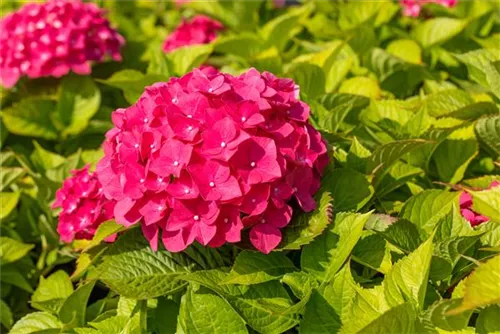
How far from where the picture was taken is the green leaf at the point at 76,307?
2.00 m

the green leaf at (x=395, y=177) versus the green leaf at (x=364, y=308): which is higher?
the green leaf at (x=364, y=308)

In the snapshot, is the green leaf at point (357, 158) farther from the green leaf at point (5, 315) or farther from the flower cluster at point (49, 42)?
the flower cluster at point (49, 42)

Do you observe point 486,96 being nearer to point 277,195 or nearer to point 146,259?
point 277,195

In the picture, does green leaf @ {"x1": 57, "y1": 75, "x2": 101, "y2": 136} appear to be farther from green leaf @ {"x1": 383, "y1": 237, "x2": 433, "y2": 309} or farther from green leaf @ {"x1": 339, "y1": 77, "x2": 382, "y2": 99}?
green leaf @ {"x1": 383, "y1": 237, "x2": 433, "y2": 309}

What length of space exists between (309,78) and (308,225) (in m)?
0.96

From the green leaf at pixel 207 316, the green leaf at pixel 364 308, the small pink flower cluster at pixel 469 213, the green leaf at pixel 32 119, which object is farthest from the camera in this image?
the green leaf at pixel 32 119

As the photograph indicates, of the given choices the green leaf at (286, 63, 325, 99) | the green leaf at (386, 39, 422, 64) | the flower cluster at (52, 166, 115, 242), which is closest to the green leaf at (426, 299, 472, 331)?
the flower cluster at (52, 166, 115, 242)

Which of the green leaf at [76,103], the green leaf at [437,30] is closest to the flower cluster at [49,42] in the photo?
the green leaf at [76,103]

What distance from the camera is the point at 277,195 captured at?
1.74m

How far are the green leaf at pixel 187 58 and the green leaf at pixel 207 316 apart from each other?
150 cm

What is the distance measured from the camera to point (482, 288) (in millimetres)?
1372

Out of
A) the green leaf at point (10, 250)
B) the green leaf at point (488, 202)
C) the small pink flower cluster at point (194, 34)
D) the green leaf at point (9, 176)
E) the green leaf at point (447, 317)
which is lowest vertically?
the green leaf at point (10, 250)

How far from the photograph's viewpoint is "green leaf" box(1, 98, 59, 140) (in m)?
3.01

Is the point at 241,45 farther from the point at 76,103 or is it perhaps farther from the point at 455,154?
the point at 455,154
